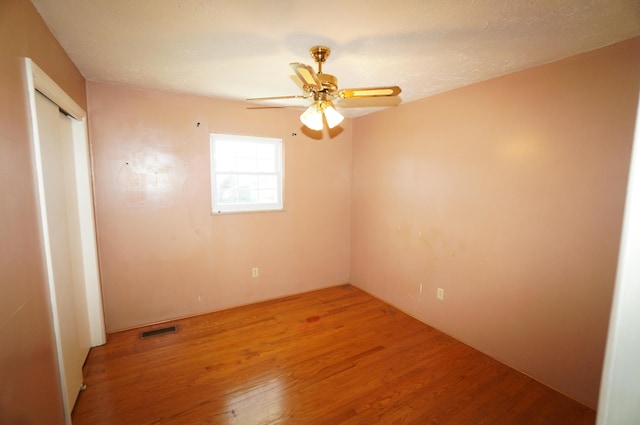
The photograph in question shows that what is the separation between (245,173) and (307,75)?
2037 mm

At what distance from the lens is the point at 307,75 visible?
150 cm

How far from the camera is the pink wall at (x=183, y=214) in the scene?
2.67 metres

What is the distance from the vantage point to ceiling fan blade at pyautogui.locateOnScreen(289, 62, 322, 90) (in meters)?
1.40

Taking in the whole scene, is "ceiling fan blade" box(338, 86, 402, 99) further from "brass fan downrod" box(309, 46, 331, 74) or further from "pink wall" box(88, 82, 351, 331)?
"pink wall" box(88, 82, 351, 331)

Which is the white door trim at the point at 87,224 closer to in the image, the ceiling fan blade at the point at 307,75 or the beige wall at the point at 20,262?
the beige wall at the point at 20,262

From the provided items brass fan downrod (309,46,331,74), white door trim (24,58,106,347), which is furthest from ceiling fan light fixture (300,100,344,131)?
white door trim (24,58,106,347)

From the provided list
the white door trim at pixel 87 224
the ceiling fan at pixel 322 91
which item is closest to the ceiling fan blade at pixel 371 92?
the ceiling fan at pixel 322 91

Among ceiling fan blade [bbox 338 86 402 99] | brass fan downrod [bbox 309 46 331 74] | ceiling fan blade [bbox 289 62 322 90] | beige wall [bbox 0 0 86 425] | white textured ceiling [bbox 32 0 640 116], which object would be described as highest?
white textured ceiling [bbox 32 0 640 116]

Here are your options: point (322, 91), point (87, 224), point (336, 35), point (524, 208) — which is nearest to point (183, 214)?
point (87, 224)

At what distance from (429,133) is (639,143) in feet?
8.38

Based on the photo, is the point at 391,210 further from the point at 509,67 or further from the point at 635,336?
the point at 635,336

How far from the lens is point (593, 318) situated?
1851mm

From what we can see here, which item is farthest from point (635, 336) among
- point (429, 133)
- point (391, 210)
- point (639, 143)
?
point (391, 210)

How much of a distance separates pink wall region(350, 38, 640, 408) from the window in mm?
1511
